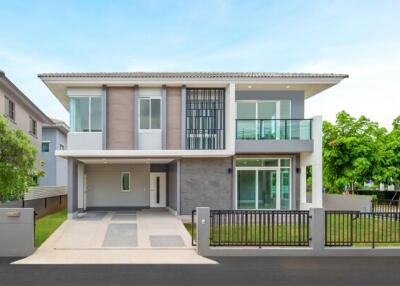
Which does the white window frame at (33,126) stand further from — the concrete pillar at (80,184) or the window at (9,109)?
the concrete pillar at (80,184)

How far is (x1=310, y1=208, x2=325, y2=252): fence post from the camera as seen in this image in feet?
39.8

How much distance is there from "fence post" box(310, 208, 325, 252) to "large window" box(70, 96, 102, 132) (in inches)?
480

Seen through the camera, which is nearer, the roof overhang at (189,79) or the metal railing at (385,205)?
the roof overhang at (189,79)

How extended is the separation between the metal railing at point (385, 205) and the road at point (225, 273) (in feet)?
44.6

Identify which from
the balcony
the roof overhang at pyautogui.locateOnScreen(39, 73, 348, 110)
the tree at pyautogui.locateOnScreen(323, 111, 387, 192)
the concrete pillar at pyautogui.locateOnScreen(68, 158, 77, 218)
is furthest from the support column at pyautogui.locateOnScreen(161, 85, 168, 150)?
the tree at pyautogui.locateOnScreen(323, 111, 387, 192)

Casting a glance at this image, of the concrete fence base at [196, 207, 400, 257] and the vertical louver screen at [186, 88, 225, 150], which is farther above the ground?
the vertical louver screen at [186, 88, 225, 150]

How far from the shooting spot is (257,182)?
21750 mm

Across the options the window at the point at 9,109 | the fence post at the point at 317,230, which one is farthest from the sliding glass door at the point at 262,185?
the window at the point at 9,109

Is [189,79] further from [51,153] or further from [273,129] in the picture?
[51,153]

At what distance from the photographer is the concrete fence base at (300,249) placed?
11992 mm

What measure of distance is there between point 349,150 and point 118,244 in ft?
73.5

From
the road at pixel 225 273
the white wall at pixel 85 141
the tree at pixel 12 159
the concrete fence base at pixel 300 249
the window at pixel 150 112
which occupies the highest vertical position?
the window at pixel 150 112

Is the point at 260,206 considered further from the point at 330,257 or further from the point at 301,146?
the point at 330,257

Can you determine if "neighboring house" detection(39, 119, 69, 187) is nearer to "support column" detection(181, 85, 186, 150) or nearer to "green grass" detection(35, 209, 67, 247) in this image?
"green grass" detection(35, 209, 67, 247)
